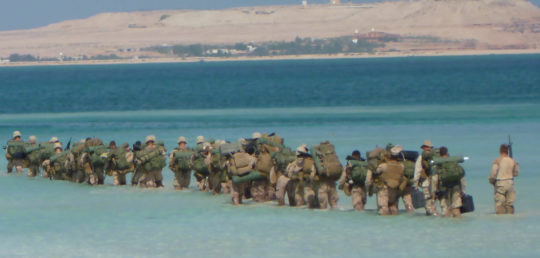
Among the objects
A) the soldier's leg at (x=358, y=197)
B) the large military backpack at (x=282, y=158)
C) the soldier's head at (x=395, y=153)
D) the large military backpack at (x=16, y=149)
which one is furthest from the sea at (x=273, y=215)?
the soldier's head at (x=395, y=153)

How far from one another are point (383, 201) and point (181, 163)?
5.90 meters

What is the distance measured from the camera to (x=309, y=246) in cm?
1927

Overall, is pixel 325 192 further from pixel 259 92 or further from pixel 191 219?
pixel 259 92

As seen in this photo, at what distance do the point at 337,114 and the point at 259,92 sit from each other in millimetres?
33209

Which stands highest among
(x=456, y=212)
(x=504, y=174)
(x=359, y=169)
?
(x=359, y=169)

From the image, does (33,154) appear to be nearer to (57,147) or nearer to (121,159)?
(57,147)

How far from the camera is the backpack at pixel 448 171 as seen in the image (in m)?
20.0

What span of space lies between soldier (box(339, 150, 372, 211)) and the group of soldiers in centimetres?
2

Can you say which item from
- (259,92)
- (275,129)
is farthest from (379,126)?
(259,92)

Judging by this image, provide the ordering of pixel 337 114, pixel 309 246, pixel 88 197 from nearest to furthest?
pixel 309 246 < pixel 88 197 < pixel 337 114

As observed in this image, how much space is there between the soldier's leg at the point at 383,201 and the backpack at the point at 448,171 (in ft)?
4.15

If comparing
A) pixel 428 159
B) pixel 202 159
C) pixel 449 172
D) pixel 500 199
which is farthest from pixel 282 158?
pixel 500 199

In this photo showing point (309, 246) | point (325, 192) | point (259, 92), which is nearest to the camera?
point (309, 246)

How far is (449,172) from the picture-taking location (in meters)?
20.0
